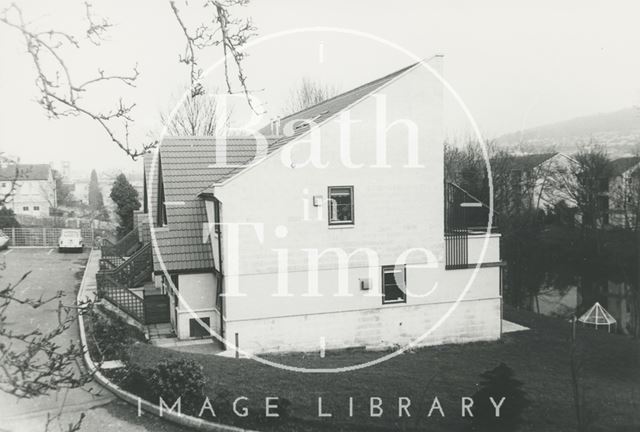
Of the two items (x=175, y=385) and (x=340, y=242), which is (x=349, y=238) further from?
(x=175, y=385)

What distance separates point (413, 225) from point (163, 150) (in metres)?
9.57

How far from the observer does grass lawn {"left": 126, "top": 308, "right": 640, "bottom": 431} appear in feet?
39.6

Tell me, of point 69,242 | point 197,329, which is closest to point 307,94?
point 69,242

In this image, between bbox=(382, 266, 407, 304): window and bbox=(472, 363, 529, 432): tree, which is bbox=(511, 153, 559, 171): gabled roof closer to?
bbox=(382, 266, 407, 304): window

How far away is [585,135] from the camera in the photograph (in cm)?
5581

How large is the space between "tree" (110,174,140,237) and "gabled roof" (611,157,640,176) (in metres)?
37.7

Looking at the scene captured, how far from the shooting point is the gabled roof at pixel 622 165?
4647 cm

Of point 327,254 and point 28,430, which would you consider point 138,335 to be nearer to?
point 327,254

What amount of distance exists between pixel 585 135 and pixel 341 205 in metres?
Answer: 45.6

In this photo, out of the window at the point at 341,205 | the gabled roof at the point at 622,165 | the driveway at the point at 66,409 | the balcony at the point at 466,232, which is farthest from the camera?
the gabled roof at the point at 622,165

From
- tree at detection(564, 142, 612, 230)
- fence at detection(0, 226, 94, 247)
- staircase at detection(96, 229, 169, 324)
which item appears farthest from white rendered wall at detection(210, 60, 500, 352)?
tree at detection(564, 142, 612, 230)

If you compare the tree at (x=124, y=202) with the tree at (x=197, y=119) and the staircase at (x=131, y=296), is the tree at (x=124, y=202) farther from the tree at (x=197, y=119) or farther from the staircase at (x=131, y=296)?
the staircase at (x=131, y=296)

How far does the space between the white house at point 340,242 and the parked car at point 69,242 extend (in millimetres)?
20684

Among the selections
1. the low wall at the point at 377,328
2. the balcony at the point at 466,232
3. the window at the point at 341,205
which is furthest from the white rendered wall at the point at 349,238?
the balcony at the point at 466,232
